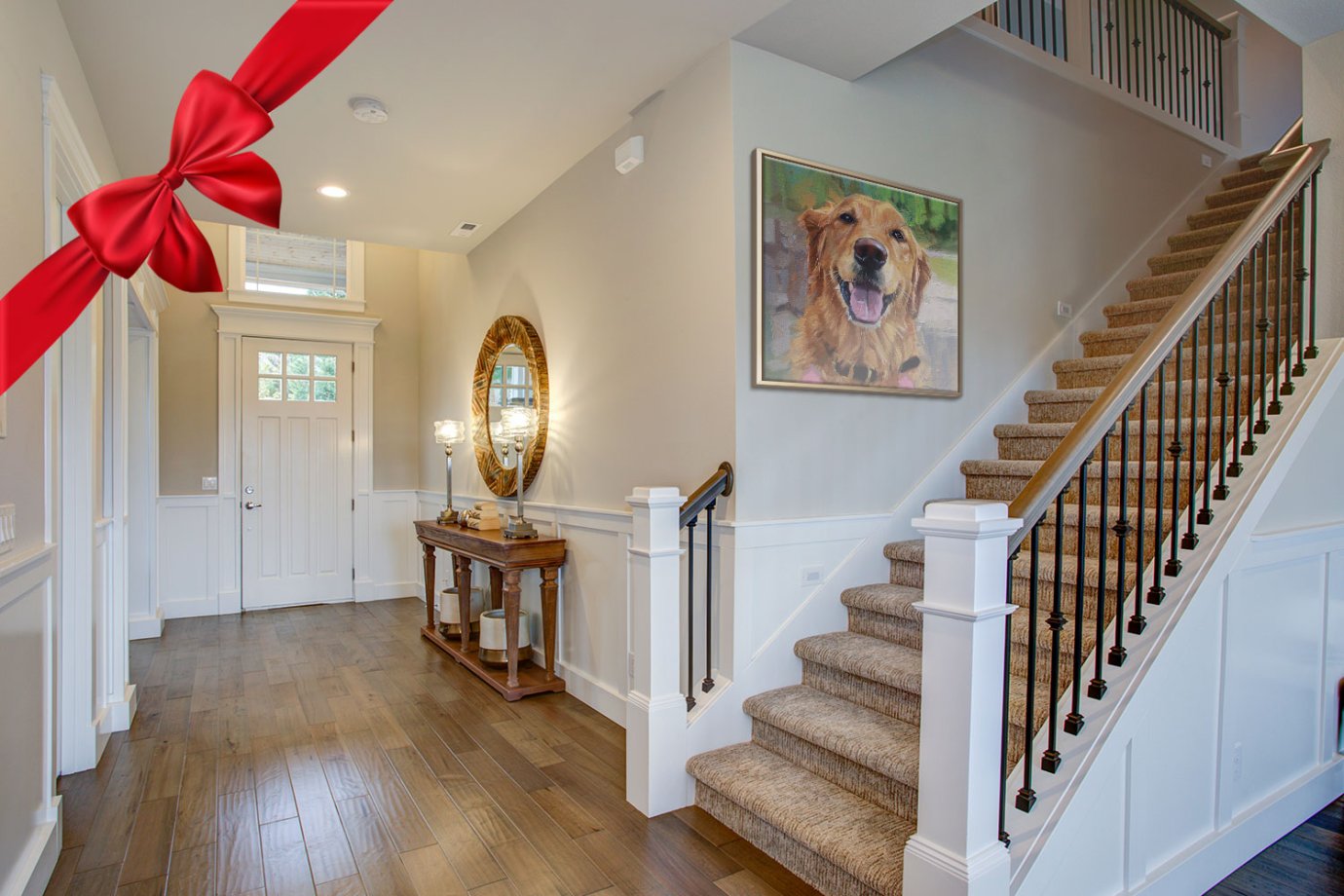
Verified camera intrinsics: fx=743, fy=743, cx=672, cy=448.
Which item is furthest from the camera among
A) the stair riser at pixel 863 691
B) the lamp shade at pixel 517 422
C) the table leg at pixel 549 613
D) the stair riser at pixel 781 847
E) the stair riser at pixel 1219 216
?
the stair riser at pixel 1219 216

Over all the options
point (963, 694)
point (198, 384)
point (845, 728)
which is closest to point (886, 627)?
point (845, 728)

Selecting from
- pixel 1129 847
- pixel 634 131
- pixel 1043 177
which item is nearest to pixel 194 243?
pixel 1129 847

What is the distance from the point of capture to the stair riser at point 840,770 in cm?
216

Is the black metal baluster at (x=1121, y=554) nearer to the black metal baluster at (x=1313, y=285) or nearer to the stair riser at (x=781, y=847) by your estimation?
the stair riser at (x=781, y=847)

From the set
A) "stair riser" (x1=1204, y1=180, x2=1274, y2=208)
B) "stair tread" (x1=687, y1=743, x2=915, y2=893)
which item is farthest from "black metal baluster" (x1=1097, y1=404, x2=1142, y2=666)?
"stair riser" (x1=1204, y1=180, x2=1274, y2=208)

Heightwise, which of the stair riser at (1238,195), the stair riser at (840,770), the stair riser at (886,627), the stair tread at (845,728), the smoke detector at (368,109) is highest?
the stair riser at (1238,195)

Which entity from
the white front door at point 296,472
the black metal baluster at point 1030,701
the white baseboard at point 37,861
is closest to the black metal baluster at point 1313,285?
the black metal baluster at point 1030,701

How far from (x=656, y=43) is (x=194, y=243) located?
2413mm

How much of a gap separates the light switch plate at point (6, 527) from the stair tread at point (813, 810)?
2.06m

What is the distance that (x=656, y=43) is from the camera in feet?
9.14

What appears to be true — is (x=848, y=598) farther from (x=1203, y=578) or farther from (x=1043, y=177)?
(x=1043, y=177)

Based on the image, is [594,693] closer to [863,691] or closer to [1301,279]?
[863,691]

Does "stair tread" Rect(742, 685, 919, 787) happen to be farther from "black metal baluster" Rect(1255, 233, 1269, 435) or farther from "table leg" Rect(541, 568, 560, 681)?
"black metal baluster" Rect(1255, 233, 1269, 435)

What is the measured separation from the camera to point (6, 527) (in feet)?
5.96
